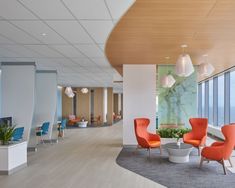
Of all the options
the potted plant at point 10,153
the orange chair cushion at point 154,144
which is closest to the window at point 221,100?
the orange chair cushion at point 154,144

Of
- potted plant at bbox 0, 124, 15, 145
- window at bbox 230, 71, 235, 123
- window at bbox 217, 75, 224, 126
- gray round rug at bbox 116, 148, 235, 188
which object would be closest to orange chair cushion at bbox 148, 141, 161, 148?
gray round rug at bbox 116, 148, 235, 188

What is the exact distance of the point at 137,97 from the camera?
901cm

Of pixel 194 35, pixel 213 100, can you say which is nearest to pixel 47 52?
pixel 194 35

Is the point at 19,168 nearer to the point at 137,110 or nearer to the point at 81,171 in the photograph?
the point at 81,171

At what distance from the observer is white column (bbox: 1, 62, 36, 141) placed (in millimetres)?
8023

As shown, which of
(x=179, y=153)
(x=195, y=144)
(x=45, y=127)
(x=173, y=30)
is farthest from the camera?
(x=45, y=127)

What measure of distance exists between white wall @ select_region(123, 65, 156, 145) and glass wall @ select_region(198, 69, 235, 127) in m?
3.68

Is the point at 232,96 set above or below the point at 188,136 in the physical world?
above

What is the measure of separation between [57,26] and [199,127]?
5649 mm

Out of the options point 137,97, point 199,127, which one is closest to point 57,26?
point 137,97

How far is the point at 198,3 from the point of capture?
11.4 ft

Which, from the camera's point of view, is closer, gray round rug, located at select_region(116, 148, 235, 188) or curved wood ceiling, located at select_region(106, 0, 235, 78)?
curved wood ceiling, located at select_region(106, 0, 235, 78)

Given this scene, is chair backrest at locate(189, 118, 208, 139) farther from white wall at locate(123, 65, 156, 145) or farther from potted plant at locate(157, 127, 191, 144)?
white wall at locate(123, 65, 156, 145)

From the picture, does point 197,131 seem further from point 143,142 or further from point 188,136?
point 143,142
